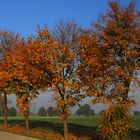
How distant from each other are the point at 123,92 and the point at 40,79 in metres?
9.41

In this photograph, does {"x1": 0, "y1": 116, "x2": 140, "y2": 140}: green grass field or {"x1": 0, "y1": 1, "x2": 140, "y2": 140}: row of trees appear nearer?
{"x1": 0, "y1": 1, "x2": 140, "y2": 140}: row of trees

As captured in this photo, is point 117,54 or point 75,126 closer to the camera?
point 117,54

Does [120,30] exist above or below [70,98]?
above

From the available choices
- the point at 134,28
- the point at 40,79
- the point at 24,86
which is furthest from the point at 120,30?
the point at 24,86

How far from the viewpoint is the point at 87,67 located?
120 ft

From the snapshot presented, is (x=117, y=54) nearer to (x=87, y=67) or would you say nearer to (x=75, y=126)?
(x=87, y=67)

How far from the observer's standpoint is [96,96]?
3484 cm

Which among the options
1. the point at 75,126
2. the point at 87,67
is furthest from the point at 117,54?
the point at 75,126

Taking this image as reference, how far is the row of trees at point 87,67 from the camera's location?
1261 inches

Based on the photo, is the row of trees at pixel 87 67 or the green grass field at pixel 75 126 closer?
the row of trees at pixel 87 67

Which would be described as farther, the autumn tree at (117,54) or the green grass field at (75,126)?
the green grass field at (75,126)

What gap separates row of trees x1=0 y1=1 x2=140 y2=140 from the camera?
105 ft

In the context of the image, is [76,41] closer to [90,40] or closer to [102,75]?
[90,40]

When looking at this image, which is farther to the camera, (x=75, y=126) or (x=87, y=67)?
(x=75, y=126)
